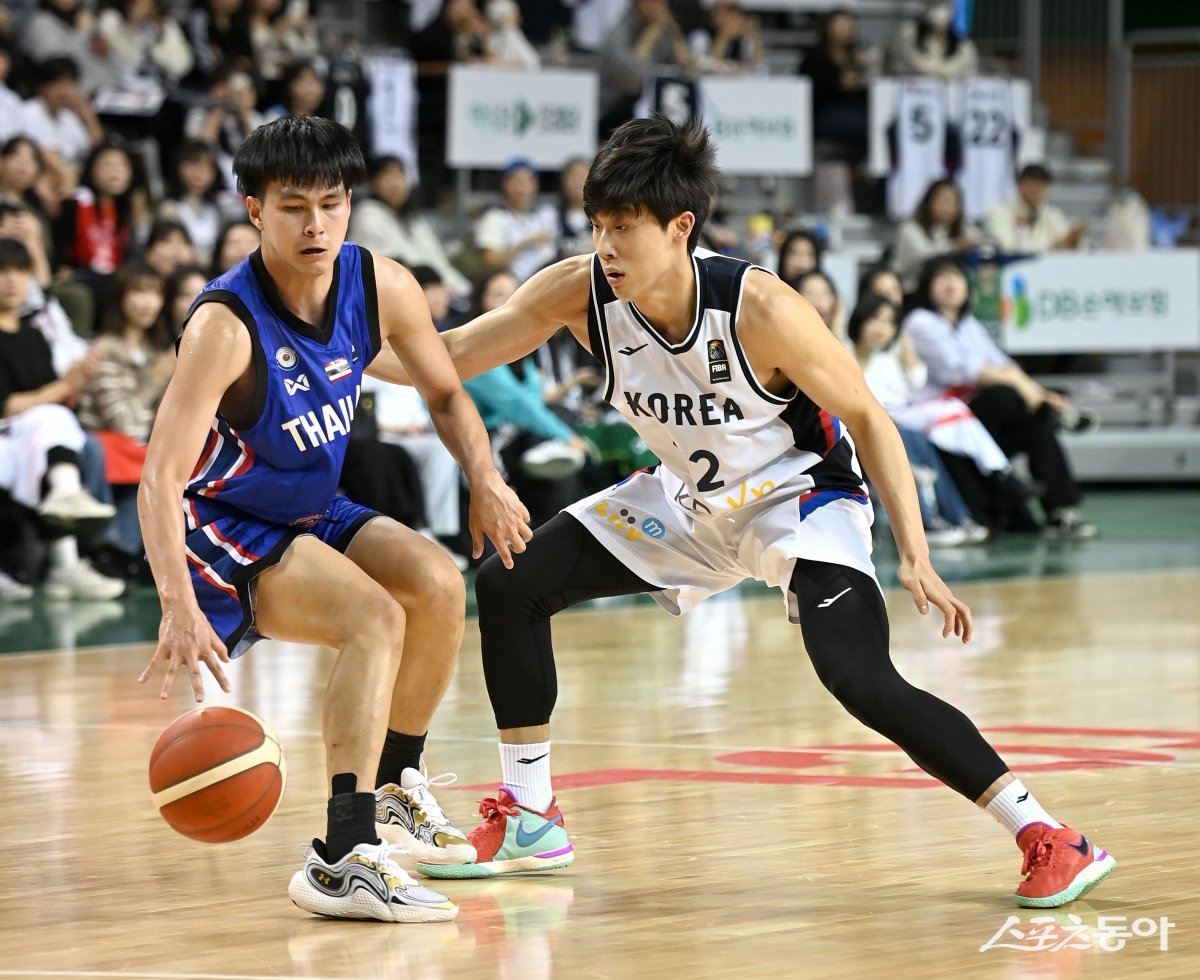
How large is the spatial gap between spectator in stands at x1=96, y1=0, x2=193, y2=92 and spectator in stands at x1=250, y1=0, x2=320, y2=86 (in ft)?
1.80

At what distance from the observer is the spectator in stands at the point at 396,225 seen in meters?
12.8

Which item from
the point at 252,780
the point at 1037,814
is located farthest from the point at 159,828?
the point at 1037,814

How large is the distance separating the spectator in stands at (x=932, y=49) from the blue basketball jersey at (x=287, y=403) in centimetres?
1306

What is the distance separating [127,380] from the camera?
33.0 ft

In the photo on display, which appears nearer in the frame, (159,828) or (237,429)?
(237,429)

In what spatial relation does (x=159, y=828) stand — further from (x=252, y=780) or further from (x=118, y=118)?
(x=118, y=118)

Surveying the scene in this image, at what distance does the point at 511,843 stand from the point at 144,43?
32.4 feet

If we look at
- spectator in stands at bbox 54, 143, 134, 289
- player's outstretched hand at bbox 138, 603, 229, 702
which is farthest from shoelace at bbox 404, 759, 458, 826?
spectator in stands at bbox 54, 143, 134, 289

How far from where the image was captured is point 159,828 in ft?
16.0

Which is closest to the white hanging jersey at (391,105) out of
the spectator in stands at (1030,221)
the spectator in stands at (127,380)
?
the spectator in stands at (127,380)

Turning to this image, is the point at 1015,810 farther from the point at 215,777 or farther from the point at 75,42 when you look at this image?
the point at 75,42

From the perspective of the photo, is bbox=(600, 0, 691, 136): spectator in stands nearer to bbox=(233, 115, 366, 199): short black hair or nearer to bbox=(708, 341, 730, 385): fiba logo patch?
bbox=(708, 341, 730, 385): fiba logo patch

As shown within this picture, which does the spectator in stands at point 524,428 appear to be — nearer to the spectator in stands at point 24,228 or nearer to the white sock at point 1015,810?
the spectator in stands at point 24,228

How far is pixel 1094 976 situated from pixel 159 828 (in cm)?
239
